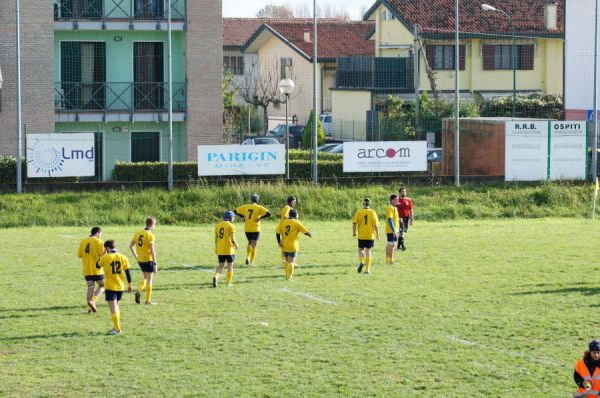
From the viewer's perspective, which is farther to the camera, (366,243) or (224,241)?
(366,243)

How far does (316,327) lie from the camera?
67.5ft

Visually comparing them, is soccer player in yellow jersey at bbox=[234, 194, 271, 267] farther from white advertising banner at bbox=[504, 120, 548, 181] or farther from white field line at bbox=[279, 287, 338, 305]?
white advertising banner at bbox=[504, 120, 548, 181]

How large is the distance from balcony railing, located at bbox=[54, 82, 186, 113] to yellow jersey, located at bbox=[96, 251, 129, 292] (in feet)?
92.9

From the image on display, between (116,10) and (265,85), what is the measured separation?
34643 mm

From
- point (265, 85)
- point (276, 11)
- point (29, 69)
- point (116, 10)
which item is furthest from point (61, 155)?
Answer: point (276, 11)

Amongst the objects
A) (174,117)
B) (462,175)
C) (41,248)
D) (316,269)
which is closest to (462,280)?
(316,269)

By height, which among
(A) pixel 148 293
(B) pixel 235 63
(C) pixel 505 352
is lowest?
(C) pixel 505 352

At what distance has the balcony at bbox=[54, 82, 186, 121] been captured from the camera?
47250mm

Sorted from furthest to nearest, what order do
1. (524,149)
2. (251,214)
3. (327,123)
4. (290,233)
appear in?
1. (327,123)
2. (524,149)
3. (251,214)
4. (290,233)

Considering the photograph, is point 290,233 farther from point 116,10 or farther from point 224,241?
point 116,10

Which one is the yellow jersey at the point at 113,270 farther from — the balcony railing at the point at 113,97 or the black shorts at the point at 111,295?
the balcony railing at the point at 113,97

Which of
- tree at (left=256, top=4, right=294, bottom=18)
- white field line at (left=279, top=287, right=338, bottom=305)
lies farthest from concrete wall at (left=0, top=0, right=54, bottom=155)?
tree at (left=256, top=4, right=294, bottom=18)

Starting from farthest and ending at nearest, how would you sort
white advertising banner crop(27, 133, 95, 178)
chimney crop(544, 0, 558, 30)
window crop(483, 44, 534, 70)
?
chimney crop(544, 0, 558, 30) < window crop(483, 44, 534, 70) < white advertising banner crop(27, 133, 95, 178)

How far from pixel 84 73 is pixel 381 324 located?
30.4 m
